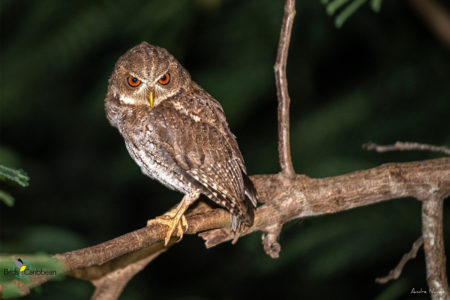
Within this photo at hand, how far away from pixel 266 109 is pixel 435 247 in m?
4.27

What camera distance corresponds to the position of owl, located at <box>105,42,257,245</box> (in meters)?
2.92

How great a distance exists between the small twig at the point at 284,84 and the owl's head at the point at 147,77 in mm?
771

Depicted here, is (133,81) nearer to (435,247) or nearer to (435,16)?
(435,247)

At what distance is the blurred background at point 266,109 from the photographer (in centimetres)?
443

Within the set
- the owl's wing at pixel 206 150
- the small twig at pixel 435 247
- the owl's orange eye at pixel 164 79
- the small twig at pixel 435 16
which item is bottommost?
the small twig at pixel 435 247

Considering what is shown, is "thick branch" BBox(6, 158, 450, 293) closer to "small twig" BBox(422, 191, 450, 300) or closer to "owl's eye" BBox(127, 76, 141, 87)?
"small twig" BBox(422, 191, 450, 300)

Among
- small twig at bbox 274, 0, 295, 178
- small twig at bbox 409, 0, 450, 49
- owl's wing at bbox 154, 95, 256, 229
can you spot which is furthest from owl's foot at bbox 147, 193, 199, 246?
small twig at bbox 409, 0, 450, 49

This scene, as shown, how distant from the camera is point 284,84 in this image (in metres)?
2.78

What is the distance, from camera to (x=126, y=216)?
280 inches

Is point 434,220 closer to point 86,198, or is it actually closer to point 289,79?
point 289,79

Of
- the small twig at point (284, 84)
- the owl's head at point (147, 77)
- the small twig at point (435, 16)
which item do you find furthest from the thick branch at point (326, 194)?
the small twig at point (435, 16)

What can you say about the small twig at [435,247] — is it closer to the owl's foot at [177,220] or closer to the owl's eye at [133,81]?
the owl's foot at [177,220]

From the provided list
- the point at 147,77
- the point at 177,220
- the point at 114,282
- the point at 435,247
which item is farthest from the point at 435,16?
the point at 114,282

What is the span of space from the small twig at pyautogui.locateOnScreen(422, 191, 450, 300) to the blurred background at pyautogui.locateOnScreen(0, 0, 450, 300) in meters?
1.29
